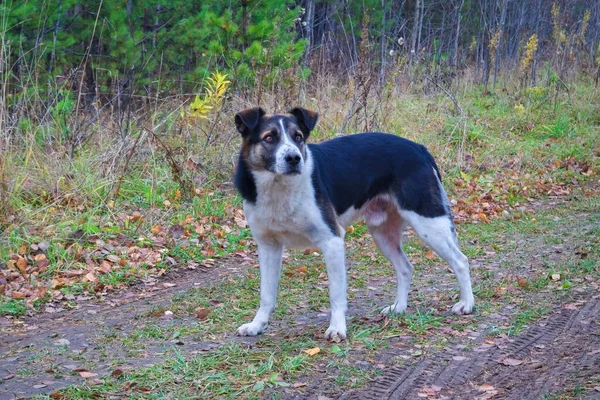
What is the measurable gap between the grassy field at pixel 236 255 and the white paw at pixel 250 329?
0.10m

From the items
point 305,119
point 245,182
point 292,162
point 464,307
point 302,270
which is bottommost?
point 302,270

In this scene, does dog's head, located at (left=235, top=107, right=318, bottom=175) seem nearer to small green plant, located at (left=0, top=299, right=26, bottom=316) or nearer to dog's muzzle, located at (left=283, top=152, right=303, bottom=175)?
dog's muzzle, located at (left=283, top=152, right=303, bottom=175)

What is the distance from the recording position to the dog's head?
16.2ft

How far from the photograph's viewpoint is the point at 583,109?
1550 cm

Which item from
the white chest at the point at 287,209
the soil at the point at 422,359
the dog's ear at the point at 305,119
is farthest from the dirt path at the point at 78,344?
the dog's ear at the point at 305,119

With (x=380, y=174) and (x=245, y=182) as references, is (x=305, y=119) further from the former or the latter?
(x=380, y=174)

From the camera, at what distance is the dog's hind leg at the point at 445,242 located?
18.4 feet

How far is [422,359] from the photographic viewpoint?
4629mm

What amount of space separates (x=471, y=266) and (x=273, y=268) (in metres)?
2.67

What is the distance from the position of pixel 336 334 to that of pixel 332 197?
3.27 ft

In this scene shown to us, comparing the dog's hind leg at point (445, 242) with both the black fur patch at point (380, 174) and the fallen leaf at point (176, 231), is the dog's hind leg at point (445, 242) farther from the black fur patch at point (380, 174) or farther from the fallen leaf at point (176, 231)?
the fallen leaf at point (176, 231)

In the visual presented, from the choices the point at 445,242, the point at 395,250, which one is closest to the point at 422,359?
the point at 445,242

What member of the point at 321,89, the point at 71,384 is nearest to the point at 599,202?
Result: the point at 321,89

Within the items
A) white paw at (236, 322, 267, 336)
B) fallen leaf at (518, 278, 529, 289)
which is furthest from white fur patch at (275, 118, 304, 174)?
fallen leaf at (518, 278, 529, 289)
